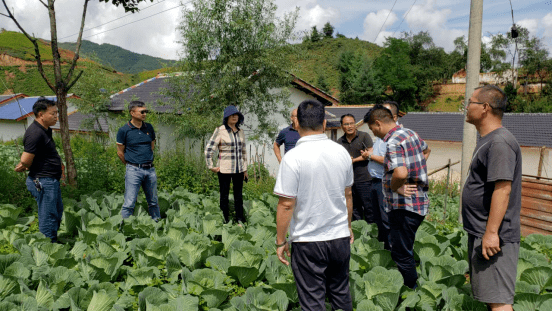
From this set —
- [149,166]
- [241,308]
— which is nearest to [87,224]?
[149,166]

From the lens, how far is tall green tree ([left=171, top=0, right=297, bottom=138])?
7.89 metres

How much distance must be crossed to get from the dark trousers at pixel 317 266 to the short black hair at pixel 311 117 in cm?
66

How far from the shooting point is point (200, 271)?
9.75ft

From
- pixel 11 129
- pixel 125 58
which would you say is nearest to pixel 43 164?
pixel 11 129

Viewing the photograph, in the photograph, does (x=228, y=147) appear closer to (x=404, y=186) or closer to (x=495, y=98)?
(x=404, y=186)

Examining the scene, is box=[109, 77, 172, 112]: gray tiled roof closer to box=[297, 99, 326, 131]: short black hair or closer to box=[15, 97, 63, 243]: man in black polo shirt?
box=[15, 97, 63, 243]: man in black polo shirt

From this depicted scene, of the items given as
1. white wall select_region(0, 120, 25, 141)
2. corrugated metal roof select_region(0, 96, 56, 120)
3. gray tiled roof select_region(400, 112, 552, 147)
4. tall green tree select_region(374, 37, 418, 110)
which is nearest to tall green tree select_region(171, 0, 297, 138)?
gray tiled roof select_region(400, 112, 552, 147)

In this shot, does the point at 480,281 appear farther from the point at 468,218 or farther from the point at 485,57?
the point at 485,57

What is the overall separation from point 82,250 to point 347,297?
2.70m

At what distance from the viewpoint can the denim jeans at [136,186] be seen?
4320 millimetres

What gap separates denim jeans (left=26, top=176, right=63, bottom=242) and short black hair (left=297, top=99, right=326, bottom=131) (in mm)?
2993

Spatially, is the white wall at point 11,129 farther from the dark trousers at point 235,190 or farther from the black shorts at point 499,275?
the black shorts at point 499,275

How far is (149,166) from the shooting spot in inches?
175

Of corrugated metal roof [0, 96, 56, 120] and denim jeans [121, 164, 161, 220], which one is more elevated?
corrugated metal roof [0, 96, 56, 120]
